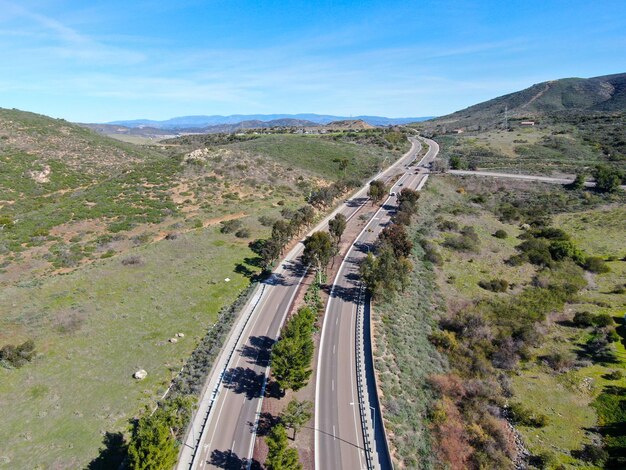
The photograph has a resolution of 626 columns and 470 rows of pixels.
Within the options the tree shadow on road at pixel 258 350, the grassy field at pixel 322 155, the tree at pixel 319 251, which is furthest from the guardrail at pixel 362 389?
the grassy field at pixel 322 155

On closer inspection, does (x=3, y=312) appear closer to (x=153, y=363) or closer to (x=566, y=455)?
(x=153, y=363)

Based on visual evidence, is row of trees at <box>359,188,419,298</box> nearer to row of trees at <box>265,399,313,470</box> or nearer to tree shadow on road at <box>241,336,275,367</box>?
tree shadow on road at <box>241,336,275,367</box>

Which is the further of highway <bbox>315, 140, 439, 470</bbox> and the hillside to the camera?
the hillside

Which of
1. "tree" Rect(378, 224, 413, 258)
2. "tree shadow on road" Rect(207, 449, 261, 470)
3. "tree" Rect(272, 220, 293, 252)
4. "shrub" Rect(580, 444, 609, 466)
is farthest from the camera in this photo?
"tree" Rect(272, 220, 293, 252)

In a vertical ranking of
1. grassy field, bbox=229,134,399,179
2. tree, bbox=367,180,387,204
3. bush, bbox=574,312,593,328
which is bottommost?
bush, bbox=574,312,593,328

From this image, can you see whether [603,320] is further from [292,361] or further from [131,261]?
[131,261]

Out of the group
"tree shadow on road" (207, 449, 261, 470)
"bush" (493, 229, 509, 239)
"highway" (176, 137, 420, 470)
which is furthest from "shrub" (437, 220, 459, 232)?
"tree shadow on road" (207, 449, 261, 470)

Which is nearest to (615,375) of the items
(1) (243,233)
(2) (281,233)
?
(2) (281,233)
